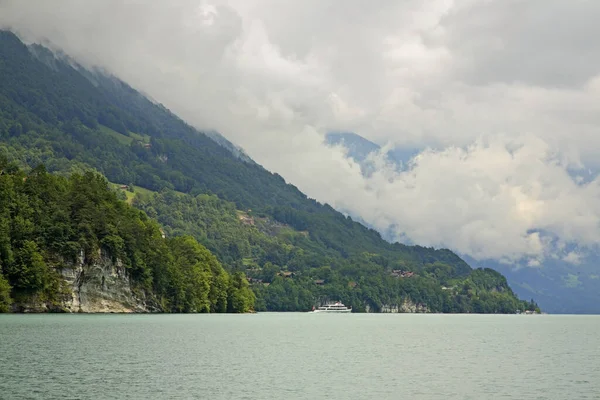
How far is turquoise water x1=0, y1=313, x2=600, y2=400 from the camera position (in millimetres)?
58844

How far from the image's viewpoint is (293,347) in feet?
341

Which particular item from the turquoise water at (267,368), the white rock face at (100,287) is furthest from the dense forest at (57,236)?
the turquoise water at (267,368)

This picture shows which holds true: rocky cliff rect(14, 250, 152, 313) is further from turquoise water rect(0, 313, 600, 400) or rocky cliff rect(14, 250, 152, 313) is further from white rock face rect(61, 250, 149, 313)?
turquoise water rect(0, 313, 600, 400)

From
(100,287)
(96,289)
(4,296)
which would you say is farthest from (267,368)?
(100,287)

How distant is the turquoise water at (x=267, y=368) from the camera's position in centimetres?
5884

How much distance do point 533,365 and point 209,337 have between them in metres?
50.6

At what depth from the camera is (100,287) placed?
17662cm

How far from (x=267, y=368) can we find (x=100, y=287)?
110624 mm

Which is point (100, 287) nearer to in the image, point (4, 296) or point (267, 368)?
point (4, 296)

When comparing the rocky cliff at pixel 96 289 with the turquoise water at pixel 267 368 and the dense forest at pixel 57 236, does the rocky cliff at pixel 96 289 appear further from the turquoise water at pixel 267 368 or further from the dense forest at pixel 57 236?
the turquoise water at pixel 267 368

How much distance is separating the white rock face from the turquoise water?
5239 centimetres

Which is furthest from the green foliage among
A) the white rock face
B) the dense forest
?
the white rock face

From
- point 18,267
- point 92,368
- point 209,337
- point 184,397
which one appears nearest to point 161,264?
point 18,267

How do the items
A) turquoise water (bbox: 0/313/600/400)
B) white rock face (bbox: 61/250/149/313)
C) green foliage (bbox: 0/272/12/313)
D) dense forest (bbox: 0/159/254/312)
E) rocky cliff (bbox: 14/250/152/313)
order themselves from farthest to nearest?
white rock face (bbox: 61/250/149/313) → rocky cliff (bbox: 14/250/152/313) → dense forest (bbox: 0/159/254/312) → green foliage (bbox: 0/272/12/313) → turquoise water (bbox: 0/313/600/400)
